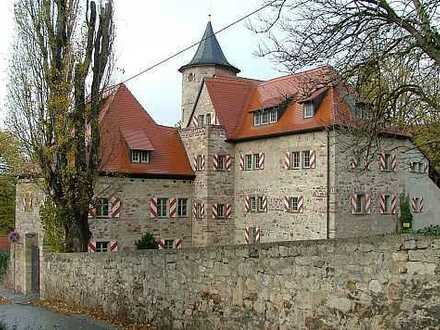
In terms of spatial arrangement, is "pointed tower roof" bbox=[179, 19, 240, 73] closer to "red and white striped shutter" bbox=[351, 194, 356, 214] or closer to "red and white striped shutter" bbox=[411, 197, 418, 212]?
"red and white striped shutter" bbox=[411, 197, 418, 212]

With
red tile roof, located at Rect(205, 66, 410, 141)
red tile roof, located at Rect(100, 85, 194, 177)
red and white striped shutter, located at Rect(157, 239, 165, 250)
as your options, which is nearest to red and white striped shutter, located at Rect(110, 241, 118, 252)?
red and white striped shutter, located at Rect(157, 239, 165, 250)

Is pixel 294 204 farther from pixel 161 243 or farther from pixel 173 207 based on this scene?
pixel 161 243

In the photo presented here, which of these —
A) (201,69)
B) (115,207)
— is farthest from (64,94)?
(201,69)

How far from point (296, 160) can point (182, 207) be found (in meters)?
7.48

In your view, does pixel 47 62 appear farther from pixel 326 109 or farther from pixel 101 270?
pixel 326 109

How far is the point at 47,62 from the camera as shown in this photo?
20.2m

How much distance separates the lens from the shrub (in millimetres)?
31355

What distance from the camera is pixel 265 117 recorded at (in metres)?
33.4

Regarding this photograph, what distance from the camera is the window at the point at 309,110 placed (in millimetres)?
29969

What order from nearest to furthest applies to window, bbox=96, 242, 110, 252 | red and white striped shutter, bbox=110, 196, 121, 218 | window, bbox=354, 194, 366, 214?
window, bbox=354, 194, 366, 214 < window, bbox=96, 242, 110, 252 < red and white striped shutter, bbox=110, 196, 121, 218

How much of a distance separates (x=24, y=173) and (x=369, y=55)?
13406 millimetres

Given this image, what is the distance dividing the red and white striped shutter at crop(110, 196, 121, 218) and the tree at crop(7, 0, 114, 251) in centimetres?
1076

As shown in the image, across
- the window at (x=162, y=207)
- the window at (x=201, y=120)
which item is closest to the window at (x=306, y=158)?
the window at (x=162, y=207)

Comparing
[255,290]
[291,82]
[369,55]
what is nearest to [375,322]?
[255,290]
